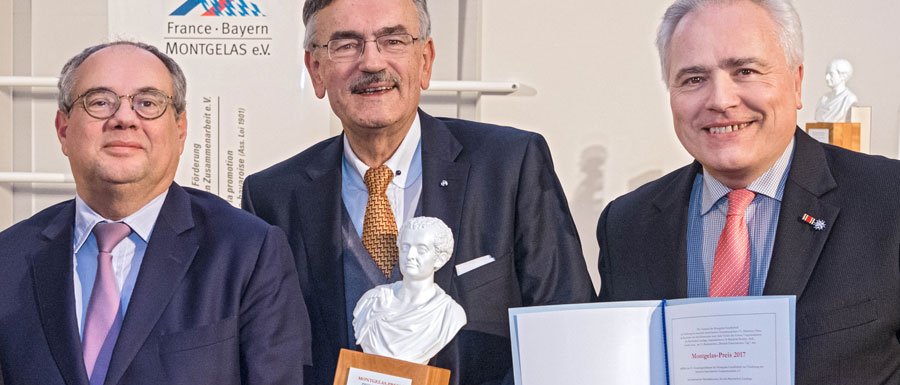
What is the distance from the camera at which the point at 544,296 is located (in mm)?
2461

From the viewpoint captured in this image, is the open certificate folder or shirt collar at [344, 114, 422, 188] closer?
the open certificate folder

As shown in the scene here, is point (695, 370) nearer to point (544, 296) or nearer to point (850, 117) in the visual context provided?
point (544, 296)

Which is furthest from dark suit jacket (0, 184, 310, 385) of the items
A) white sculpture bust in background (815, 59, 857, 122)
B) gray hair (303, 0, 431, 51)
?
white sculpture bust in background (815, 59, 857, 122)

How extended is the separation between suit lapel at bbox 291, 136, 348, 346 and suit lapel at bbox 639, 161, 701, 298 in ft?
2.49

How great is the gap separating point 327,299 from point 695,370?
967mm

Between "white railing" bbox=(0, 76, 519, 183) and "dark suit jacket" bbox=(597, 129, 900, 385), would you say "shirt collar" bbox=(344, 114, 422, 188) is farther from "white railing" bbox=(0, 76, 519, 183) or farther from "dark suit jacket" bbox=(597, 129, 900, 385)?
"white railing" bbox=(0, 76, 519, 183)

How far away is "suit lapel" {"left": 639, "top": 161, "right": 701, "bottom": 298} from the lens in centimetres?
239

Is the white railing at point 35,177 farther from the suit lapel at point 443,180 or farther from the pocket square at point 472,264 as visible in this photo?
the pocket square at point 472,264

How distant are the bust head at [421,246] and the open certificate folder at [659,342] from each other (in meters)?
0.25

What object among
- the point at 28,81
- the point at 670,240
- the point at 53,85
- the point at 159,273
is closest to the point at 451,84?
the point at 53,85

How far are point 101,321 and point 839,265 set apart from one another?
5.22ft

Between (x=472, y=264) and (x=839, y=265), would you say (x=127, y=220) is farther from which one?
(x=839, y=265)

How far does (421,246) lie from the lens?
2215 mm

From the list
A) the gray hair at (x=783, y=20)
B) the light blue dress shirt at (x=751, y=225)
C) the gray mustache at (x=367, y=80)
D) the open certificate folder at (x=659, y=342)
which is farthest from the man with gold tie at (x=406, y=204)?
the gray hair at (x=783, y=20)
